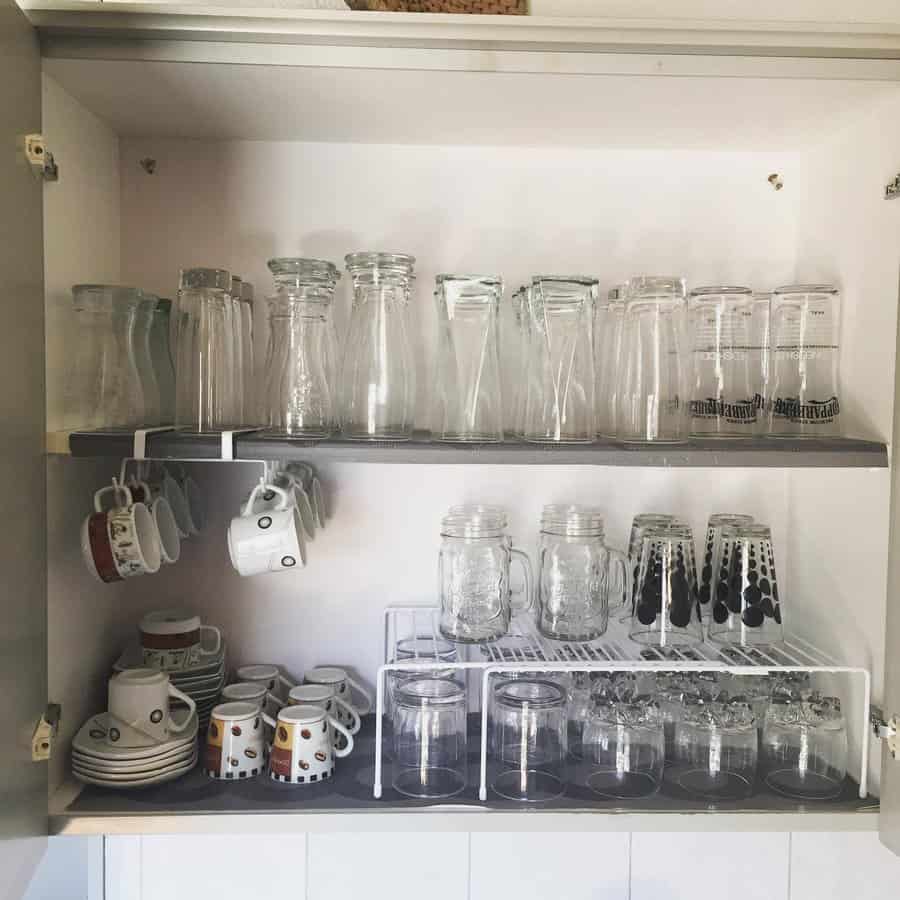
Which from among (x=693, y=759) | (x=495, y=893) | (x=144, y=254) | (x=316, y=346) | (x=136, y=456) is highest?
(x=144, y=254)

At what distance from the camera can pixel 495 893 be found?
4.32ft

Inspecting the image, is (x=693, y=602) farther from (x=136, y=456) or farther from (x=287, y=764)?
(x=136, y=456)

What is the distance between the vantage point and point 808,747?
122cm

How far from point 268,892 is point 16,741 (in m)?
0.56

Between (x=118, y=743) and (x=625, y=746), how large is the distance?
73 centimetres

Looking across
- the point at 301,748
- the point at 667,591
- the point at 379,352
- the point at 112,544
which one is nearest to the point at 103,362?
the point at 112,544

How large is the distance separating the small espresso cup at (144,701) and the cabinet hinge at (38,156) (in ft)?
2.27

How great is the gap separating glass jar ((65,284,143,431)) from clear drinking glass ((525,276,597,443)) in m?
0.59

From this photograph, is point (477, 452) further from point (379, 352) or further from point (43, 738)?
point (43, 738)

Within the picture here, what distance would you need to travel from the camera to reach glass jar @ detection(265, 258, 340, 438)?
1.20m

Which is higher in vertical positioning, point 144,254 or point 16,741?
point 144,254

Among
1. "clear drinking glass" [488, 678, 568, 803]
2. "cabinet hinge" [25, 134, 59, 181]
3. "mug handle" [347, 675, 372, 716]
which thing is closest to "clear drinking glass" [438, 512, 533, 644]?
"clear drinking glass" [488, 678, 568, 803]

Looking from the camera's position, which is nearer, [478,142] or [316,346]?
[316,346]

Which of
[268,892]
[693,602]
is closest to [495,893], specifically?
[268,892]
